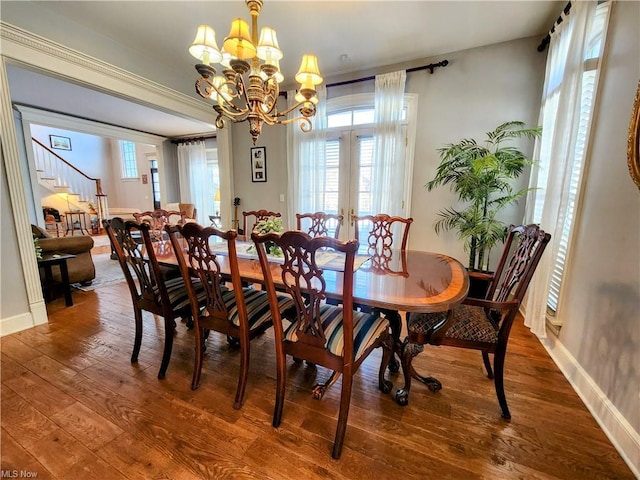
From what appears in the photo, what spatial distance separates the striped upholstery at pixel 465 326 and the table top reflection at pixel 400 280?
0.23 metres

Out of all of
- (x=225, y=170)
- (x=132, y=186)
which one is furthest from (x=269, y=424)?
(x=132, y=186)

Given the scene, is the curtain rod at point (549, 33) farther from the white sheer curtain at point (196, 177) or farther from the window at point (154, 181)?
the window at point (154, 181)

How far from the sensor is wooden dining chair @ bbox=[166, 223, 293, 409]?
140 centimetres

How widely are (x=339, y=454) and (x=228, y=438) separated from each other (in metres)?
0.55

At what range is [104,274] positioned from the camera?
399cm

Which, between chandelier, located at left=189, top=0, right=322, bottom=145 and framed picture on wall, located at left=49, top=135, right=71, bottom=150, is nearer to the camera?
chandelier, located at left=189, top=0, right=322, bottom=145

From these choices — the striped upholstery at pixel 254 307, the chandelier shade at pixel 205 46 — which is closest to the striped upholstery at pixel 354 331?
Answer: the striped upholstery at pixel 254 307

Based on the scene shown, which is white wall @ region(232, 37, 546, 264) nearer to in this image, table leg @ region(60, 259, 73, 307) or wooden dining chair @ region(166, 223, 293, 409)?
wooden dining chair @ region(166, 223, 293, 409)

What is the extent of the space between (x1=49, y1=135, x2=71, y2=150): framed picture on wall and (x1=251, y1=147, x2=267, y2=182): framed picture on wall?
753 cm

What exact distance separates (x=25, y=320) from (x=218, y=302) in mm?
2191

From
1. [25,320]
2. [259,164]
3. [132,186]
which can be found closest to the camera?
[25,320]

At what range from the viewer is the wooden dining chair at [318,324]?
1.12 m

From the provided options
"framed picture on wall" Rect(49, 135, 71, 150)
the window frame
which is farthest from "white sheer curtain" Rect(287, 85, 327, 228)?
"framed picture on wall" Rect(49, 135, 71, 150)

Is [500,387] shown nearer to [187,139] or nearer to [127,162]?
[187,139]
